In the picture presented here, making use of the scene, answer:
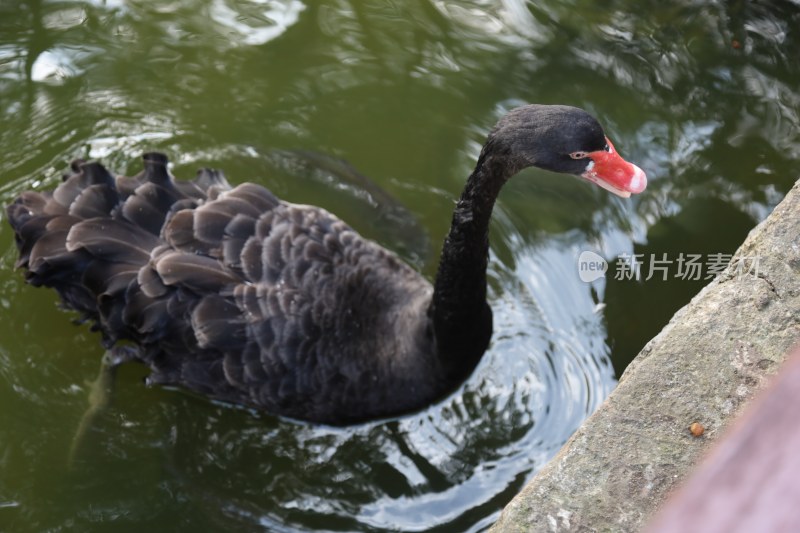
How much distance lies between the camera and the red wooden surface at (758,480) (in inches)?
13.6

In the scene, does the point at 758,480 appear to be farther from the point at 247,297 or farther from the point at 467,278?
the point at 247,297

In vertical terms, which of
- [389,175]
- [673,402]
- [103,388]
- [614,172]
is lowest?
[103,388]

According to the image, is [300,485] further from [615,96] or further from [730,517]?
[730,517]

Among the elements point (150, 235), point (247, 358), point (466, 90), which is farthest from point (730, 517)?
point (466, 90)

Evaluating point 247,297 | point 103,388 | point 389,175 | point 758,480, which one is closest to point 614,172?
point 247,297

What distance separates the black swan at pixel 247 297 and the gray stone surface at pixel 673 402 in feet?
2.92

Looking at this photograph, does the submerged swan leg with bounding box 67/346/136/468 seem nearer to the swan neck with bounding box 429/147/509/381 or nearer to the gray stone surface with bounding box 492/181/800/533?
the swan neck with bounding box 429/147/509/381

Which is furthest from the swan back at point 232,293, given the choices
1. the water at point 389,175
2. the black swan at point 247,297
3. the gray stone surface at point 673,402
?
the gray stone surface at point 673,402

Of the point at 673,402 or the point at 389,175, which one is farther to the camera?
the point at 389,175

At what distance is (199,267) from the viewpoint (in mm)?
3252

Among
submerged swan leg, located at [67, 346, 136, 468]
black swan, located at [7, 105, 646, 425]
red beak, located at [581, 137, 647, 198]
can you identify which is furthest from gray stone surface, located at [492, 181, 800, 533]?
submerged swan leg, located at [67, 346, 136, 468]

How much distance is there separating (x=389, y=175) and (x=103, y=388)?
5.66 feet

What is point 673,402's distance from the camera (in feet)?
7.40

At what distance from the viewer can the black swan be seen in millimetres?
3242
